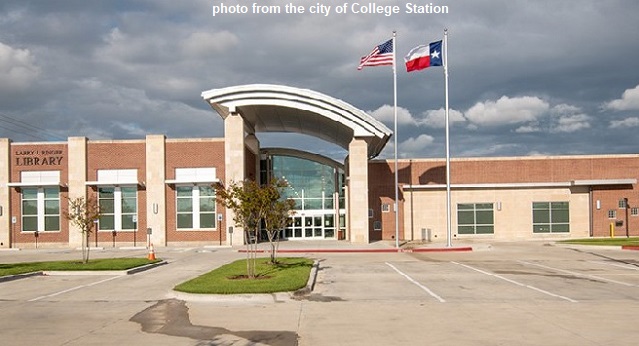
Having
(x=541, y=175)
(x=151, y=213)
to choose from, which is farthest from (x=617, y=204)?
(x=151, y=213)

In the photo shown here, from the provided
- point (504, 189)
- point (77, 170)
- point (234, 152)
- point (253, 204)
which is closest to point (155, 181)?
point (77, 170)

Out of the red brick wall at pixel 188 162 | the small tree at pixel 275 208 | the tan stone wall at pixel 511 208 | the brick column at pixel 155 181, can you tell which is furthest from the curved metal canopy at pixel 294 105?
the small tree at pixel 275 208

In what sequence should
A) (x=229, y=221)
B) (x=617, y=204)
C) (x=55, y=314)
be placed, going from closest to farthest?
(x=55, y=314) → (x=229, y=221) → (x=617, y=204)

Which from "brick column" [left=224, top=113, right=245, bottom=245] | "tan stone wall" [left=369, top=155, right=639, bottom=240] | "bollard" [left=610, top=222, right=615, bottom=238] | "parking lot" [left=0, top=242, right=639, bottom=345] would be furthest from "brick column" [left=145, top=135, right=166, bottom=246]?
"bollard" [left=610, top=222, right=615, bottom=238]

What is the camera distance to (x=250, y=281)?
1931 centimetres

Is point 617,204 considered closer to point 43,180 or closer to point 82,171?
point 82,171

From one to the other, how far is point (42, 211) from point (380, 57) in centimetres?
2776

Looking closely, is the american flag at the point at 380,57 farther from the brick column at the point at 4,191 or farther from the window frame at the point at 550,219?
the brick column at the point at 4,191

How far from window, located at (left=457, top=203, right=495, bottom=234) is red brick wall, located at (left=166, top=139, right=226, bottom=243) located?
1848cm

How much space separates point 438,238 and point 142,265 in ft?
89.1

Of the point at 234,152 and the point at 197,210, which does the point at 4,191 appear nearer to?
the point at 197,210

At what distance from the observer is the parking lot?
38.1ft

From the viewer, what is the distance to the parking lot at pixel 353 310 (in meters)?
11.6

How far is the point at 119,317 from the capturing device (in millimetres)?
14039
